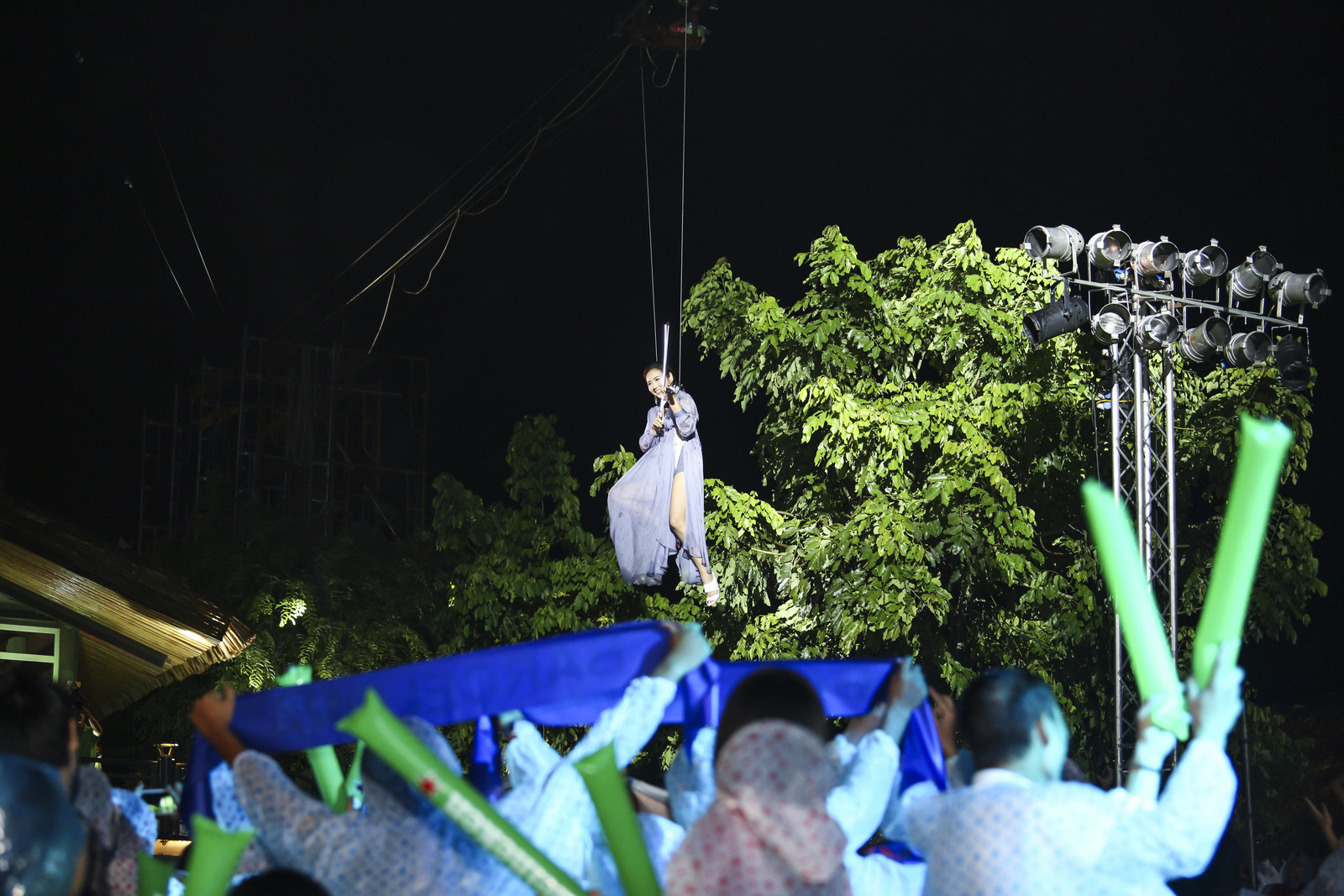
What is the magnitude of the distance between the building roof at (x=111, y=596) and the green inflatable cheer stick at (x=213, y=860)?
5499 millimetres

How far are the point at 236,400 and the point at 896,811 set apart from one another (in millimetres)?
22111

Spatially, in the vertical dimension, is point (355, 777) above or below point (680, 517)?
below

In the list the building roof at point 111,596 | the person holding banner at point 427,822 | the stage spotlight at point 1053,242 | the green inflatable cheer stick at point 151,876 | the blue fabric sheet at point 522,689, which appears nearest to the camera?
the person holding banner at point 427,822

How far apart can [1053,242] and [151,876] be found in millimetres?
8716

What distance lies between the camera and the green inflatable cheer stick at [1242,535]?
2.16m

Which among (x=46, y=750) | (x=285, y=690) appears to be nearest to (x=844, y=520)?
(x=285, y=690)

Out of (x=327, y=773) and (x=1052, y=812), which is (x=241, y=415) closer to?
(x=327, y=773)

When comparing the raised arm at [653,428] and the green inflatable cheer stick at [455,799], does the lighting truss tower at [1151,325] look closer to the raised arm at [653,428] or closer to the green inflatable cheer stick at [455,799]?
the raised arm at [653,428]

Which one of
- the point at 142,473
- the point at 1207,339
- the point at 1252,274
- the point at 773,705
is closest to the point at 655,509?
the point at 1207,339

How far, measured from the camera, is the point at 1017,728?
103 inches

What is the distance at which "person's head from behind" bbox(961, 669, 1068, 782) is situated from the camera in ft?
8.59

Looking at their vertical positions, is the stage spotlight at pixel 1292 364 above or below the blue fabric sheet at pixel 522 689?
above

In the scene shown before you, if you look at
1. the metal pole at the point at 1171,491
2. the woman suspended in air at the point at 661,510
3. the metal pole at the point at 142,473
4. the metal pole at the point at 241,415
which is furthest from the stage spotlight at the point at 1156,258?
the metal pole at the point at 142,473

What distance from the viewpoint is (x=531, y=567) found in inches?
516
